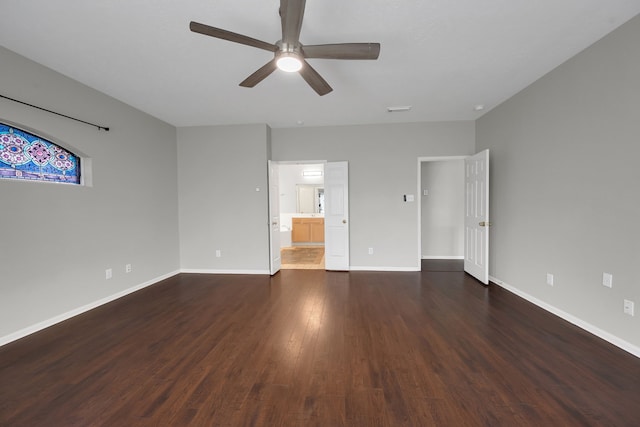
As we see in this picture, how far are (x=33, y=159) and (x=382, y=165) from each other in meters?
4.63

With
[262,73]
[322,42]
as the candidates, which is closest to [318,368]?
[262,73]

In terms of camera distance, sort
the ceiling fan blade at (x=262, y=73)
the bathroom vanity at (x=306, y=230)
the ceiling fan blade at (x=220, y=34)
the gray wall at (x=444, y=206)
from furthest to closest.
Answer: the bathroom vanity at (x=306, y=230) → the gray wall at (x=444, y=206) → the ceiling fan blade at (x=262, y=73) → the ceiling fan blade at (x=220, y=34)

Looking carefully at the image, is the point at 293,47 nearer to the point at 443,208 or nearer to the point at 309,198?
the point at 443,208

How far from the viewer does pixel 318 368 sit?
1.92 metres

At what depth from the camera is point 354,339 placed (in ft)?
7.68

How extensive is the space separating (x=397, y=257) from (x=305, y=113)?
3.02 meters

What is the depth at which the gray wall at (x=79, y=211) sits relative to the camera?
240 centimetres

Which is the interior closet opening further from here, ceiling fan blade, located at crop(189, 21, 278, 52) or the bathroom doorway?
ceiling fan blade, located at crop(189, 21, 278, 52)

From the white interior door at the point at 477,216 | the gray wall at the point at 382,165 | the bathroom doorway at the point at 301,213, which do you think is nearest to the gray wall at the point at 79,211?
the gray wall at the point at 382,165

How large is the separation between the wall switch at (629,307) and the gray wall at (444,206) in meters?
3.56

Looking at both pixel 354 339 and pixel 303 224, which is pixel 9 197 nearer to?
pixel 354 339

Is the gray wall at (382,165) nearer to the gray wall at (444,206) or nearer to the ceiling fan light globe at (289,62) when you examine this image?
the gray wall at (444,206)

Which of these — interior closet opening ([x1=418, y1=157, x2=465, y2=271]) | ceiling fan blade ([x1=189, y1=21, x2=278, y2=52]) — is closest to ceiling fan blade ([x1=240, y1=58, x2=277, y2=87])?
ceiling fan blade ([x1=189, y1=21, x2=278, y2=52])

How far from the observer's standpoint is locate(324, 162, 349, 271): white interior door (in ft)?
15.5
